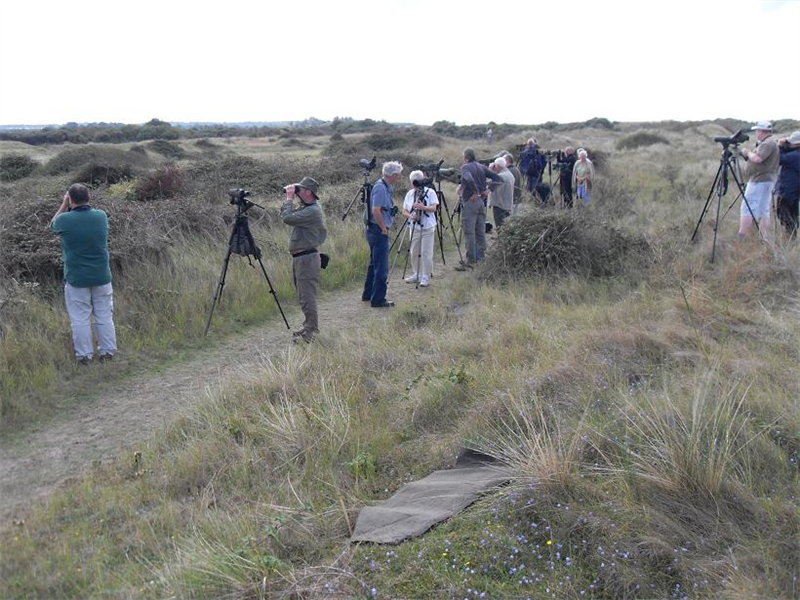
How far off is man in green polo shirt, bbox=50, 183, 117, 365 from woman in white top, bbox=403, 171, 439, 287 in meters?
4.30

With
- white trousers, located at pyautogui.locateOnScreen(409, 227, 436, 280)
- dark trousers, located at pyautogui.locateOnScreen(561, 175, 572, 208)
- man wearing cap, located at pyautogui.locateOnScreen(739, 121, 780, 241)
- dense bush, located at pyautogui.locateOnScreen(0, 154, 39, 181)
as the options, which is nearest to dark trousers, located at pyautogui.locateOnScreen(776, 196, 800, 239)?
man wearing cap, located at pyautogui.locateOnScreen(739, 121, 780, 241)

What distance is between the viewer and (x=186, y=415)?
5281mm

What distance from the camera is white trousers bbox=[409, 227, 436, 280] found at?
970 centimetres

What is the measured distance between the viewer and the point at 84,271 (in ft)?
21.1

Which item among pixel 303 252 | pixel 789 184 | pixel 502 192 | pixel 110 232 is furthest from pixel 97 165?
pixel 789 184

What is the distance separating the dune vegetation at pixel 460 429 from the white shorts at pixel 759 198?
29.6 inches

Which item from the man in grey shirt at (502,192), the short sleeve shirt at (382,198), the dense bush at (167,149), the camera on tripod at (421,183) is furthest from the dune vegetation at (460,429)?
the dense bush at (167,149)

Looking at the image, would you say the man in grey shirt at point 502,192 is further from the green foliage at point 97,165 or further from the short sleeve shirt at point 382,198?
the green foliage at point 97,165

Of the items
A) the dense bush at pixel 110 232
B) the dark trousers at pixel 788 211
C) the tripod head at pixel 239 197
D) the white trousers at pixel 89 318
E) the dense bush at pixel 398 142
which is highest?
the dense bush at pixel 398 142

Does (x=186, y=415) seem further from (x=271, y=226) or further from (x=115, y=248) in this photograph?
(x=271, y=226)

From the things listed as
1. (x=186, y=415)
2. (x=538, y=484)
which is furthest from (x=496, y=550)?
(x=186, y=415)

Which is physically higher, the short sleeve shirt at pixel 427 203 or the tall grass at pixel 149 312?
the short sleeve shirt at pixel 427 203

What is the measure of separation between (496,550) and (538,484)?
1.62 ft

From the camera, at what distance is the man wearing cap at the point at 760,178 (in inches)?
363
